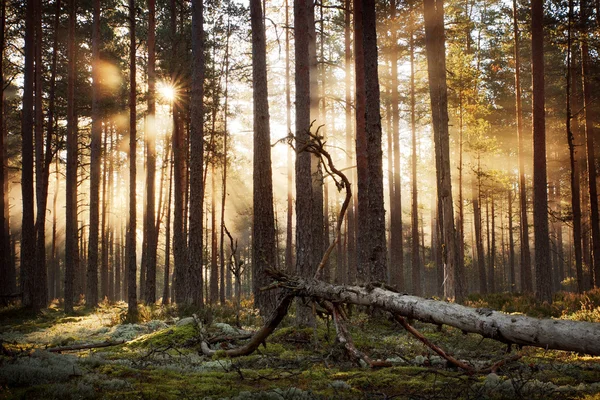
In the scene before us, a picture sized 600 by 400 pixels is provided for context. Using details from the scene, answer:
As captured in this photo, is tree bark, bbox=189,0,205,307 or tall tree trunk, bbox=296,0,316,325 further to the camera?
tree bark, bbox=189,0,205,307

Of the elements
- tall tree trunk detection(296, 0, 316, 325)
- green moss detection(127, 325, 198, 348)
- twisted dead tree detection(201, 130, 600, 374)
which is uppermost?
tall tree trunk detection(296, 0, 316, 325)

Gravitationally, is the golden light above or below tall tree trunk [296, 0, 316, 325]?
above

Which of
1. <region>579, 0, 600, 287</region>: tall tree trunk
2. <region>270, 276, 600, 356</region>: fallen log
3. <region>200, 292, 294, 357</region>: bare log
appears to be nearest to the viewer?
<region>270, 276, 600, 356</region>: fallen log

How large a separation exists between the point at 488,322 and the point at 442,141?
1281 cm

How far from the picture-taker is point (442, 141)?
15.5 metres

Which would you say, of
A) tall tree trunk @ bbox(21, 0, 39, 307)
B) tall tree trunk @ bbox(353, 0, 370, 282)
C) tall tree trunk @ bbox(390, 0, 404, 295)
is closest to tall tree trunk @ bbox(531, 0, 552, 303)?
tall tree trunk @ bbox(353, 0, 370, 282)

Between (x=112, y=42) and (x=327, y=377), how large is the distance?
1011 inches

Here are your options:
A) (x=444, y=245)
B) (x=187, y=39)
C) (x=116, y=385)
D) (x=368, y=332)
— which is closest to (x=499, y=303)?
(x=444, y=245)

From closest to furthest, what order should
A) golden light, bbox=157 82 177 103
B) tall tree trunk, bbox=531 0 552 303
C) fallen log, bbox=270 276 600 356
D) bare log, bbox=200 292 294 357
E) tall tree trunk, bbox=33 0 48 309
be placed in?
1. fallen log, bbox=270 276 600 356
2. bare log, bbox=200 292 294 357
3. tall tree trunk, bbox=531 0 552 303
4. tall tree trunk, bbox=33 0 48 309
5. golden light, bbox=157 82 177 103

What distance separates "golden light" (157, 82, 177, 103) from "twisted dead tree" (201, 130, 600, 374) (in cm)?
1604

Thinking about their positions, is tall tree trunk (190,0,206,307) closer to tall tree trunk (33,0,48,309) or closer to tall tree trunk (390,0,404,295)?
tall tree trunk (33,0,48,309)

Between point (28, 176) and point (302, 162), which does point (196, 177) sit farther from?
point (28, 176)

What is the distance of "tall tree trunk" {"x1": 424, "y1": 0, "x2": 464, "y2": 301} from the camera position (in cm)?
1504

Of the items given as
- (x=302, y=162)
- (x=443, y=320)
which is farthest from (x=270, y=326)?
(x=302, y=162)
